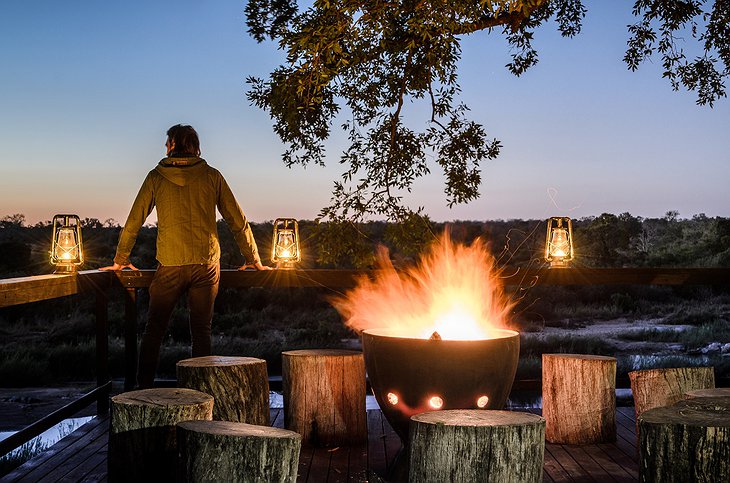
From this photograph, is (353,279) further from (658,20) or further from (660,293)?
(660,293)

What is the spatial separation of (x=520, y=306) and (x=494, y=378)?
17.6 meters

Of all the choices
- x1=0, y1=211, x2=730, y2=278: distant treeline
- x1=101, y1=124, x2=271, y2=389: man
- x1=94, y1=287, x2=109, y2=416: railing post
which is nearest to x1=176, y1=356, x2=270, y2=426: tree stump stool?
x1=101, y1=124, x2=271, y2=389: man

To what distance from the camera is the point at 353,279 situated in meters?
4.95

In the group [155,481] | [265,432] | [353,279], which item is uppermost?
[353,279]

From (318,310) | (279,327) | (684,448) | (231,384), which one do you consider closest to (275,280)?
(231,384)

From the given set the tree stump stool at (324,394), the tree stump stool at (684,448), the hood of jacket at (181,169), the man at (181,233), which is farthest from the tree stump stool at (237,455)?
the hood of jacket at (181,169)

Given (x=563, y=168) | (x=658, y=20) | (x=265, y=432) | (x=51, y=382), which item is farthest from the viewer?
(x=51, y=382)

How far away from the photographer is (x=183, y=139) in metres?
4.39

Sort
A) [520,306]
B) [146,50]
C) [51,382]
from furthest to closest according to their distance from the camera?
[520,306] < [51,382] < [146,50]

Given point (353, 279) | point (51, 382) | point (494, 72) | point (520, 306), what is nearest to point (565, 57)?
point (494, 72)

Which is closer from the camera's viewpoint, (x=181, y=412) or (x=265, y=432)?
(x=265, y=432)

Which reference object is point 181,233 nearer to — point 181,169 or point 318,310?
point 181,169

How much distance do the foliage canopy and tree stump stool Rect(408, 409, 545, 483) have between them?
282 cm

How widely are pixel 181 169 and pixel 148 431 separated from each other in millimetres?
1896
